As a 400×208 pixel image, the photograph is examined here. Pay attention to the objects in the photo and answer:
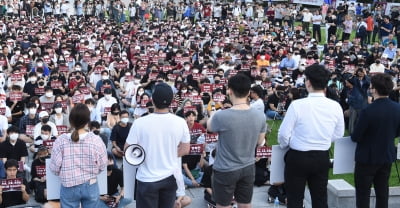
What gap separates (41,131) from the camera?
1084 cm

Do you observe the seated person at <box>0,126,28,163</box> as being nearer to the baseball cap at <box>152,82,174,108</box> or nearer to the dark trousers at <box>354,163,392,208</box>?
the baseball cap at <box>152,82,174,108</box>

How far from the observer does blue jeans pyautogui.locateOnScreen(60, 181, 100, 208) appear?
534 cm

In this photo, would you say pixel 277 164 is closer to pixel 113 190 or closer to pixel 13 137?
pixel 113 190

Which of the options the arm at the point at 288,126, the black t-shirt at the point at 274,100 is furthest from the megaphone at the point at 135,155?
the black t-shirt at the point at 274,100

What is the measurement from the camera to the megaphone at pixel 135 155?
200 inches

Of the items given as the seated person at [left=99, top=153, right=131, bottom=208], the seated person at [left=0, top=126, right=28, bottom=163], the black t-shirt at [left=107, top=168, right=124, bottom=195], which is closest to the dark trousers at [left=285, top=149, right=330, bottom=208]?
the seated person at [left=99, top=153, right=131, bottom=208]

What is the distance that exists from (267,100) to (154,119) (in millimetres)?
10397

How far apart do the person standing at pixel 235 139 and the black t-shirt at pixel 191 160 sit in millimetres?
4826

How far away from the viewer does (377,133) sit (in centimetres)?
581

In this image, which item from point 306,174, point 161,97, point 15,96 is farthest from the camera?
point 15,96

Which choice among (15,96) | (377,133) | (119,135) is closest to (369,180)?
(377,133)

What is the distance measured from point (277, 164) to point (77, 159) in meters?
1.96

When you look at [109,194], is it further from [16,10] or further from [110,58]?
[16,10]

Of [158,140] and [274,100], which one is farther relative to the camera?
[274,100]
